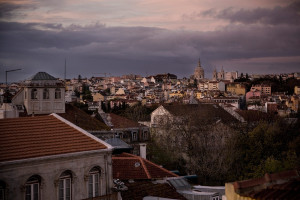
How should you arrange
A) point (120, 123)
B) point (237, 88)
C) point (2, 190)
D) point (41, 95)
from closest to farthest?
point (2, 190), point (41, 95), point (120, 123), point (237, 88)

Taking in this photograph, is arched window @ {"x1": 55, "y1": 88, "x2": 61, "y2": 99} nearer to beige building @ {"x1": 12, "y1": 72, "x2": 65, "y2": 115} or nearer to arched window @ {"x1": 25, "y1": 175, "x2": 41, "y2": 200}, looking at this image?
beige building @ {"x1": 12, "y1": 72, "x2": 65, "y2": 115}

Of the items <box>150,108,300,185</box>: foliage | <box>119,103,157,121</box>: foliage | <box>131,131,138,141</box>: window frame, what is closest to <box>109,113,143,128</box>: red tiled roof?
<box>131,131,138,141</box>: window frame

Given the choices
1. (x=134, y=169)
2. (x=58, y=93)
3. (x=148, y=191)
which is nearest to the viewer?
(x=148, y=191)

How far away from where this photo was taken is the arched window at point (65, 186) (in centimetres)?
1030

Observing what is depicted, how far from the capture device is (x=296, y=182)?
611cm

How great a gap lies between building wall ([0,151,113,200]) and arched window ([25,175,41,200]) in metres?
0.09

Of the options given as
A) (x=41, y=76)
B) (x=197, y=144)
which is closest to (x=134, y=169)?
(x=41, y=76)

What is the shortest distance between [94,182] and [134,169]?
4.90 m

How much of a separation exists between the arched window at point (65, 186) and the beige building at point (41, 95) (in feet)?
45.8

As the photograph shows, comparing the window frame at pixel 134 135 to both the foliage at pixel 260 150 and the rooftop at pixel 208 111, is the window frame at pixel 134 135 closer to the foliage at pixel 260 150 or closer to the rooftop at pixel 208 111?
the rooftop at pixel 208 111

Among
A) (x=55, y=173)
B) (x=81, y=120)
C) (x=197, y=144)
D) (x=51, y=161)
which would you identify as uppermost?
(x=51, y=161)

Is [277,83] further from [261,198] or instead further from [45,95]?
[261,198]

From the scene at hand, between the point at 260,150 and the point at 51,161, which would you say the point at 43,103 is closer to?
the point at 260,150

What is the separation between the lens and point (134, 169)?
51.8ft
